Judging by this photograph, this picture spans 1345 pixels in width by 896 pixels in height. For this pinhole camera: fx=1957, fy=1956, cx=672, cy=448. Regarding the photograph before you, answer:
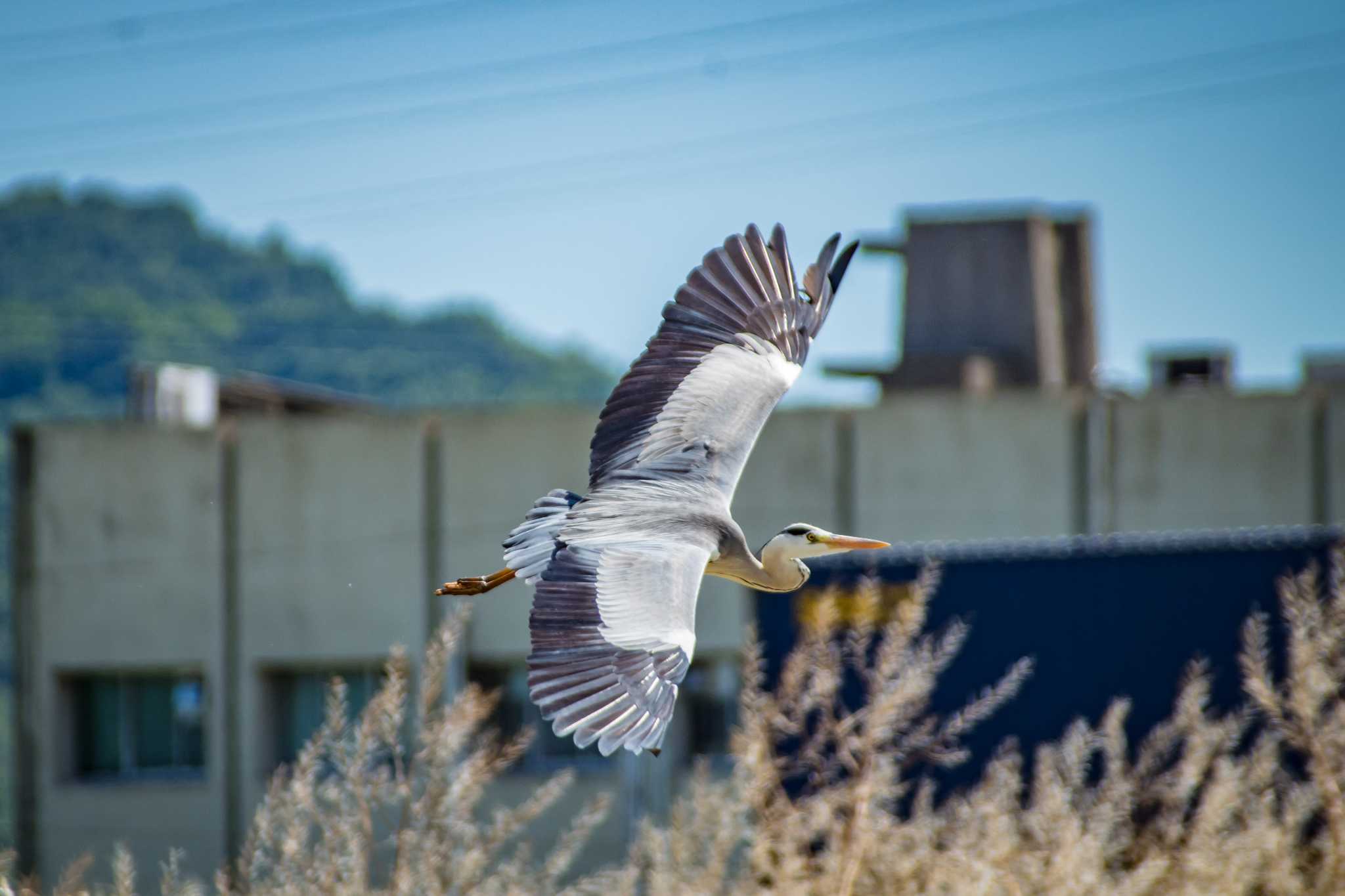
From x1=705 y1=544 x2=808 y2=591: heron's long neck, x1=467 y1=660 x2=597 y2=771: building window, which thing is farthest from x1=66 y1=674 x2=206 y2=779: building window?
x1=705 y1=544 x2=808 y2=591: heron's long neck

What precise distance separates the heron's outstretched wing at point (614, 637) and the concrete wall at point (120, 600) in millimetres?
23207

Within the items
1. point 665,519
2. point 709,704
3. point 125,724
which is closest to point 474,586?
point 665,519

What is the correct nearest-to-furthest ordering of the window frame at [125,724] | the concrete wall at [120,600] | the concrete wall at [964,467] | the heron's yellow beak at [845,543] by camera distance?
the heron's yellow beak at [845,543] < the concrete wall at [964,467] < the concrete wall at [120,600] < the window frame at [125,724]

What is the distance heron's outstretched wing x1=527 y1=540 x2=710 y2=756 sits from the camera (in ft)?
17.5


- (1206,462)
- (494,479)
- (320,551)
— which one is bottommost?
(320,551)

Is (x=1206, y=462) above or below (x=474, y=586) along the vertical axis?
above

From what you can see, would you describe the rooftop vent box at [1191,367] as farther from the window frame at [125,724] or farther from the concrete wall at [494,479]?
the window frame at [125,724]

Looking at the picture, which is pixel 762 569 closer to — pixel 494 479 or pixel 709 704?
pixel 709 704

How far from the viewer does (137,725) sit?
2912 centimetres

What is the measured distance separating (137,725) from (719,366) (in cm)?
2396

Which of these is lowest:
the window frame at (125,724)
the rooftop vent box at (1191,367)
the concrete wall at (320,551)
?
the window frame at (125,724)

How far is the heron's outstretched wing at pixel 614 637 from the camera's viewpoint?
17.5ft

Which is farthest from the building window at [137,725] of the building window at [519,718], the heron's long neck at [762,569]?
the heron's long neck at [762,569]

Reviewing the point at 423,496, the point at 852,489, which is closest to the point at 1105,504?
the point at 852,489
